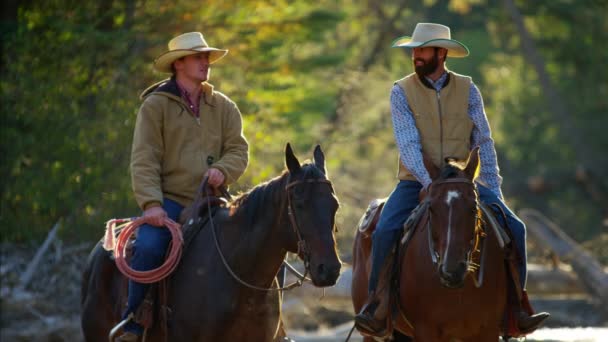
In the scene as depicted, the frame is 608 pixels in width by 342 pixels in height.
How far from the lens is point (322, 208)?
7.92m

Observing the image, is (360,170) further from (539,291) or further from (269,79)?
(539,291)

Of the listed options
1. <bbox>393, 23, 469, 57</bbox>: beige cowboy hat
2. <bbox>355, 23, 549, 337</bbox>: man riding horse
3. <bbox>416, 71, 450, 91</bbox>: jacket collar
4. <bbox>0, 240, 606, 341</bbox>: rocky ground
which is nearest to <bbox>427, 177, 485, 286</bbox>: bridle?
<bbox>355, 23, 549, 337</bbox>: man riding horse

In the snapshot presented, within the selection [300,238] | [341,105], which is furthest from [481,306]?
[341,105]

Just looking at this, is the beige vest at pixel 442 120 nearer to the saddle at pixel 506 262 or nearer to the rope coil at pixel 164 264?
the saddle at pixel 506 262

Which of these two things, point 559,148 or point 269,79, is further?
point 559,148

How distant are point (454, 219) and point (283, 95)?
1439cm

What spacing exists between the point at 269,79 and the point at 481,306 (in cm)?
1298

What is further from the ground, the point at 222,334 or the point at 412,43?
the point at 412,43

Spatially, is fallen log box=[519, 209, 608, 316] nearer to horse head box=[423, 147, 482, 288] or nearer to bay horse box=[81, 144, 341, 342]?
horse head box=[423, 147, 482, 288]

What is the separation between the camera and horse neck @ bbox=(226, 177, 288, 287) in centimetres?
847

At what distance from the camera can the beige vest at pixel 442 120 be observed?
9766 millimetres

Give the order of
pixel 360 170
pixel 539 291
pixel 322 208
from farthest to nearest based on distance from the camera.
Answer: pixel 360 170 → pixel 539 291 → pixel 322 208

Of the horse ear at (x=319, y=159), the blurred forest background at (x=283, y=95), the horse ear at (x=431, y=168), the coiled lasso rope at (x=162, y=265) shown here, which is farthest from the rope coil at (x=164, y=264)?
the horse ear at (x=431, y=168)

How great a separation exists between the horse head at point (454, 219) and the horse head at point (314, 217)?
89cm
